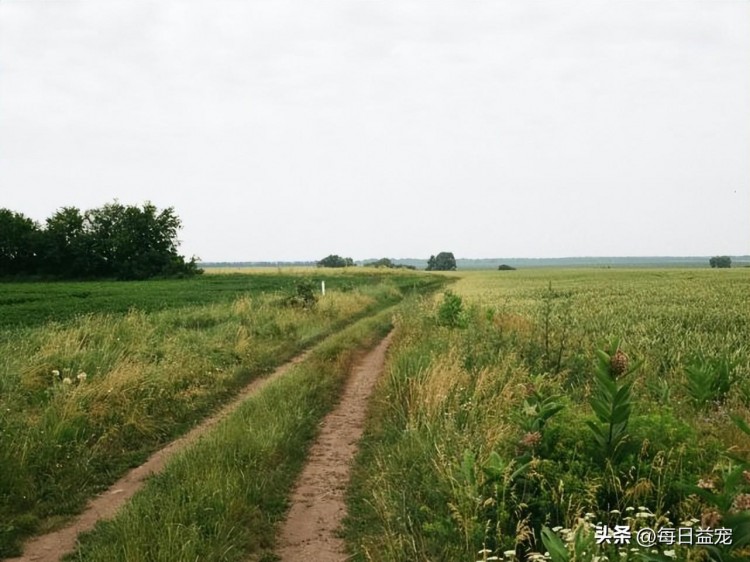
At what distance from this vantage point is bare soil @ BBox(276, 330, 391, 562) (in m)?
5.34

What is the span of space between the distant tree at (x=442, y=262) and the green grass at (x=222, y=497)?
558ft

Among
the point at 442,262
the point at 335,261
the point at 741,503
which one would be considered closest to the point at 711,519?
the point at 741,503

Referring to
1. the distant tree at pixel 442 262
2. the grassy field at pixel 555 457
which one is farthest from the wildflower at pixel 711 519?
the distant tree at pixel 442 262

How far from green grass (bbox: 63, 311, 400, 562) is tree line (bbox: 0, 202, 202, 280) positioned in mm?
70385

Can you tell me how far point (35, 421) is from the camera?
7.88m

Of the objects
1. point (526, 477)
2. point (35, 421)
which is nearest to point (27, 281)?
point (35, 421)

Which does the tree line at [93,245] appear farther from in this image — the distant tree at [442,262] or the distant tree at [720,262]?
the distant tree at [720,262]

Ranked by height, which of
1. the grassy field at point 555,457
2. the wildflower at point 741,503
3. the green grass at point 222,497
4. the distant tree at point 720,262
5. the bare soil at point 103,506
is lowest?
the bare soil at point 103,506

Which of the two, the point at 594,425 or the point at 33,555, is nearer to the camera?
the point at 594,425

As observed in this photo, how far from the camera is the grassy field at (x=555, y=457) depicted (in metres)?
3.92

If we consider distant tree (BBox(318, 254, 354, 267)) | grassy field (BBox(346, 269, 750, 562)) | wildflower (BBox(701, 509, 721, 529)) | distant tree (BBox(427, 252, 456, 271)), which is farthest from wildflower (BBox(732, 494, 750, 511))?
distant tree (BBox(427, 252, 456, 271))

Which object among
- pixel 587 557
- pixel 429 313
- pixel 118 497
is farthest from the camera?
pixel 429 313

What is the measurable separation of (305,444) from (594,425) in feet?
15.6

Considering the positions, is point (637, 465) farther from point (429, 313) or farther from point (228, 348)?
point (429, 313)
